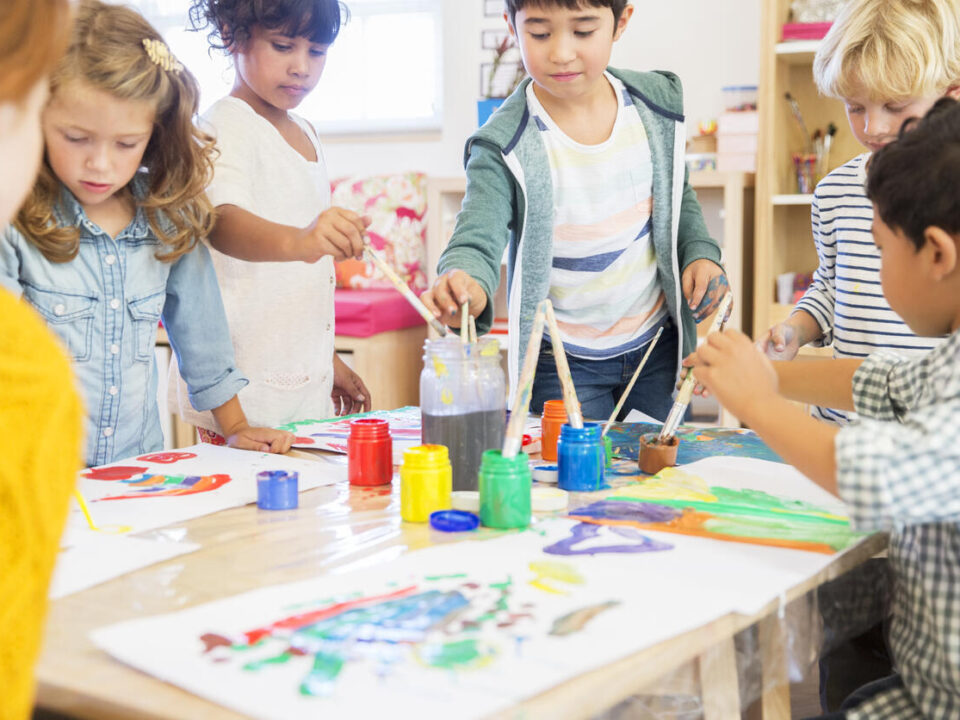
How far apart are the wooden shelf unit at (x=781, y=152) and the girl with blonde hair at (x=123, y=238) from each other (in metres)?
2.03

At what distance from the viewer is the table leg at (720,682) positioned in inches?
28.9

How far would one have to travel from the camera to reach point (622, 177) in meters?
1.57

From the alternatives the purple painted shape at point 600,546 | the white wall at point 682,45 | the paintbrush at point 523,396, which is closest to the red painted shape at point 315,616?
the purple painted shape at point 600,546

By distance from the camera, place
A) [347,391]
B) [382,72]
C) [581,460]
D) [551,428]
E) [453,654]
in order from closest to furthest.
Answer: [453,654]
[581,460]
[551,428]
[347,391]
[382,72]

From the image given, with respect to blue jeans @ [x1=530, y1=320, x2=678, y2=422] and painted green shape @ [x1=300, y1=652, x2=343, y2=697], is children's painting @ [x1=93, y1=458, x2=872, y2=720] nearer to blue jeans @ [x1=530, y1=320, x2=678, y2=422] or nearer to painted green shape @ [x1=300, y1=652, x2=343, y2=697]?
painted green shape @ [x1=300, y1=652, x2=343, y2=697]

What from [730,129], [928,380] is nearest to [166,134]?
[928,380]

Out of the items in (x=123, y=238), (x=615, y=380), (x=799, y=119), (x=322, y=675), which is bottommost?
(x=322, y=675)

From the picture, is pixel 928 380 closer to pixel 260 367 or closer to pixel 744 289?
pixel 260 367

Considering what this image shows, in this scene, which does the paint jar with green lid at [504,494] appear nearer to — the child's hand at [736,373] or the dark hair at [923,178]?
the child's hand at [736,373]

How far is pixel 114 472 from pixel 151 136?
1.57ft

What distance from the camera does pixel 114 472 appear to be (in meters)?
1.18

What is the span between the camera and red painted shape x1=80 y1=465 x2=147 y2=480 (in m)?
1.15

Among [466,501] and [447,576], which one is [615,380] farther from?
[447,576]

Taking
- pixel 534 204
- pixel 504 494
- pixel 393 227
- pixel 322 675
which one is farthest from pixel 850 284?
pixel 393 227
